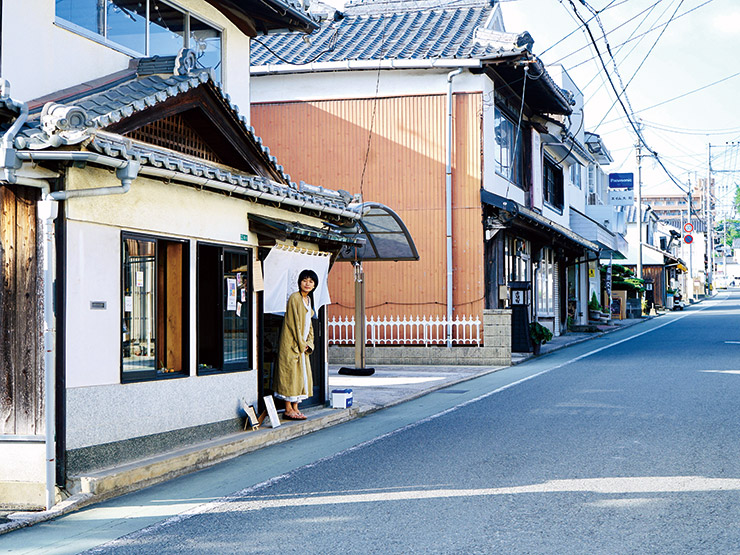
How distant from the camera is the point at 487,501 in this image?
686 cm

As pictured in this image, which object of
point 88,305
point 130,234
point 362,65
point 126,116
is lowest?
point 88,305

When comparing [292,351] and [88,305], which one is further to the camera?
[292,351]

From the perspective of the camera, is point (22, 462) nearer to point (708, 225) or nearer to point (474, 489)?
point (474, 489)

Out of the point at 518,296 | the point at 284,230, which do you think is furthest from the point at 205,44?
the point at 518,296

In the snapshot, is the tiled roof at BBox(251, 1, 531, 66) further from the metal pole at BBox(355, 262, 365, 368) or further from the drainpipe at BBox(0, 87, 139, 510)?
the drainpipe at BBox(0, 87, 139, 510)

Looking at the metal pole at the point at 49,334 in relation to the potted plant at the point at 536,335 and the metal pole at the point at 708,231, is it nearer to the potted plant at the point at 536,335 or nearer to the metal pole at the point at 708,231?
the potted plant at the point at 536,335

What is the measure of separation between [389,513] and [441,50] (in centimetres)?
1676

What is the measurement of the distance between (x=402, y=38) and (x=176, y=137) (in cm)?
1455

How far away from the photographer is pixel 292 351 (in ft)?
37.3

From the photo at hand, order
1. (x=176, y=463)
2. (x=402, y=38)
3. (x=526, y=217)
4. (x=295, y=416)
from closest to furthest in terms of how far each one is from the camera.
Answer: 1. (x=176, y=463)
2. (x=295, y=416)
3. (x=526, y=217)
4. (x=402, y=38)

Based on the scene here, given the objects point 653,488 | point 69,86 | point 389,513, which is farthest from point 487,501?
point 69,86

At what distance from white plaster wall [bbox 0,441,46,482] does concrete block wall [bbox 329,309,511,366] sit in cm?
1374

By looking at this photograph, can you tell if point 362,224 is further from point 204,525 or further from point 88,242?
point 204,525

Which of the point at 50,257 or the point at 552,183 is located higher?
the point at 552,183
